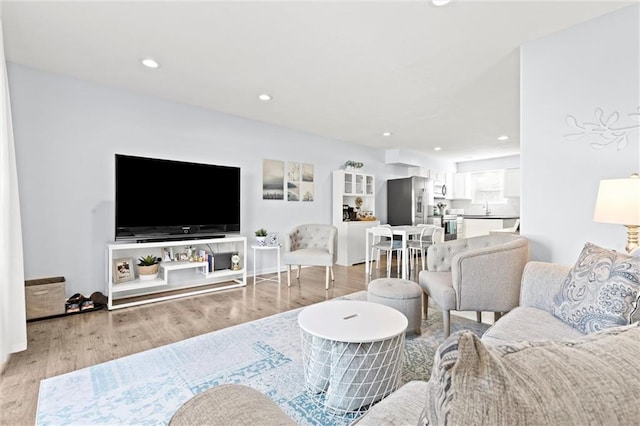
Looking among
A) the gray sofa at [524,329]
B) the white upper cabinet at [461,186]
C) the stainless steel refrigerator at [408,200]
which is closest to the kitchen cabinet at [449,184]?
the white upper cabinet at [461,186]

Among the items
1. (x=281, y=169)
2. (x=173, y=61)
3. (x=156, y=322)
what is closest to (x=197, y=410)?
(x=156, y=322)

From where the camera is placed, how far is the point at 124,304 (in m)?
3.29

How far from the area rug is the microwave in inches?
234

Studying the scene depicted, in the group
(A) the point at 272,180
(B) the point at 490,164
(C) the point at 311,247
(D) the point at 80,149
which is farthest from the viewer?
(B) the point at 490,164

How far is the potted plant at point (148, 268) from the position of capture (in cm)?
345

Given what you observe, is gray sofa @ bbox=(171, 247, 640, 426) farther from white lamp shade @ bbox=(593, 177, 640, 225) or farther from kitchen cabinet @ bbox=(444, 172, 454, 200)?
kitchen cabinet @ bbox=(444, 172, 454, 200)

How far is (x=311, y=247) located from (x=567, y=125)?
11.2 ft

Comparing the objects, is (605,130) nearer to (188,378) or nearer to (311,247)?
(188,378)

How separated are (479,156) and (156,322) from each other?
7.92 m

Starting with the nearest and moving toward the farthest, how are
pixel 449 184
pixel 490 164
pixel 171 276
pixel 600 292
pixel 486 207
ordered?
pixel 600 292 → pixel 171 276 → pixel 490 164 → pixel 486 207 → pixel 449 184

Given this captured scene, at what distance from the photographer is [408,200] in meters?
6.84

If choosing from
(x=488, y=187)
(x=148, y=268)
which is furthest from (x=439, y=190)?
(x=148, y=268)

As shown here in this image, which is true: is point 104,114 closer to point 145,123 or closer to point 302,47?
point 145,123

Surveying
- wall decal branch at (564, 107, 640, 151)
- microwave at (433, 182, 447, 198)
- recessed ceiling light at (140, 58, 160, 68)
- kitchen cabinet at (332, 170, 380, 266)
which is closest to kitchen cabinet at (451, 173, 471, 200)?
microwave at (433, 182, 447, 198)
